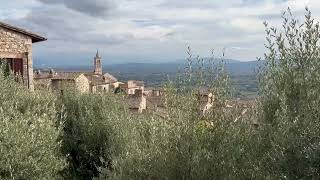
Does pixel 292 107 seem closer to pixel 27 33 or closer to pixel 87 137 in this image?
pixel 87 137

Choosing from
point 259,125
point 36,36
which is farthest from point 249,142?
point 36,36

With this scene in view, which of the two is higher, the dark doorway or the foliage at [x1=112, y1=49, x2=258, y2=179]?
the dark doorway

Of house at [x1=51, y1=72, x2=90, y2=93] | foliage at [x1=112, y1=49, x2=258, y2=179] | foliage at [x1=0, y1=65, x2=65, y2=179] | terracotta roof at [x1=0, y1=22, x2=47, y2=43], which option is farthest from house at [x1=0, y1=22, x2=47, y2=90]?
foliage at [x1=112, y1=49, x2=258, y2=179]

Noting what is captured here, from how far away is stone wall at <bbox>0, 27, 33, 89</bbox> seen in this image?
1914 centimetres

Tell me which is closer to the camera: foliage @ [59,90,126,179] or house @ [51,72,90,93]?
foliage @ [59,90,126,179]

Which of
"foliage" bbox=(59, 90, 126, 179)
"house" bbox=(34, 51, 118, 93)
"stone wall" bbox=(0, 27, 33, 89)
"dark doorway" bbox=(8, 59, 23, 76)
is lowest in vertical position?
"foliage" bbox=(59, 90, 126, 179)

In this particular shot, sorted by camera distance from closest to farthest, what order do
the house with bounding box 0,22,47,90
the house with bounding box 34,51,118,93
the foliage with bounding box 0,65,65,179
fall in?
1. the foliage with bounding box 0,65,65,179
2. the house with bounding box 0,22,47,90
3. the house with bounding box 34,51,118,93

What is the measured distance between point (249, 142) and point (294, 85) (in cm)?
107

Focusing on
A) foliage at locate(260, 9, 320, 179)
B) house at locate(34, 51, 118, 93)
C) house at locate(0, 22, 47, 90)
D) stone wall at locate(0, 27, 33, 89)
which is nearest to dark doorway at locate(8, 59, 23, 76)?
house at locate(0, 22, 47, 90)

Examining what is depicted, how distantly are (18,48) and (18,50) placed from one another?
10 cm

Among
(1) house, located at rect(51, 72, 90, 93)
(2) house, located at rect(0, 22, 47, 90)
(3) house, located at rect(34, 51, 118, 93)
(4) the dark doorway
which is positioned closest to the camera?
(1) house, located at rect(51, 72, 90, 93)

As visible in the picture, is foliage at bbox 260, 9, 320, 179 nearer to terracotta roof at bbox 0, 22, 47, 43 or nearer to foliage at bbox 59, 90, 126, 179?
foliage at bbox 59, 90, 126, 179

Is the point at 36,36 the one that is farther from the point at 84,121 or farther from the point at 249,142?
the point at 249,142

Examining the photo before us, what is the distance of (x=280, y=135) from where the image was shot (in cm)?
569
